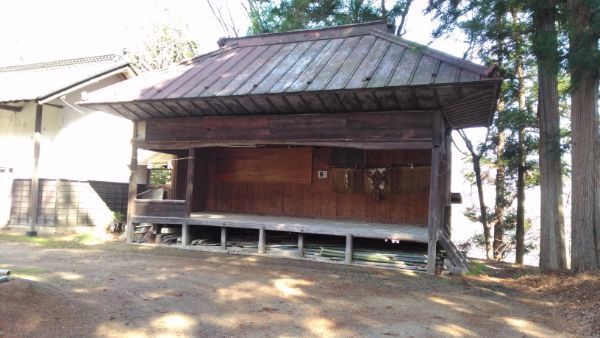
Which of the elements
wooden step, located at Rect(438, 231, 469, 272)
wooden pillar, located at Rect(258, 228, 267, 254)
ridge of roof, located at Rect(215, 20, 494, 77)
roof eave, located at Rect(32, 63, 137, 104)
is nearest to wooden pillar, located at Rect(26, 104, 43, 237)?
roof eave, located at Rect(32, 63, 137, 104)

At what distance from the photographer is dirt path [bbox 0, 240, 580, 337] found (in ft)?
17.4

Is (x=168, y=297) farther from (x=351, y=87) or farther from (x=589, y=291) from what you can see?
(x=589, y=291)

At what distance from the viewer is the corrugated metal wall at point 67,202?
47.3ft

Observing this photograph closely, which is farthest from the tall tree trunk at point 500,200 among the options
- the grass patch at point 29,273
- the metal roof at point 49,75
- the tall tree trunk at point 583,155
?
the grass patch at point 29,273

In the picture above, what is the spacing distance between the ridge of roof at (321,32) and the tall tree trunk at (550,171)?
438 centimetres

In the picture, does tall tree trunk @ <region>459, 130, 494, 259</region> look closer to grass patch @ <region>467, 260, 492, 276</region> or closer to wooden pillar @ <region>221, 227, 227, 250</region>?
grass patch @ <region>467, 260, 492, 276</region>

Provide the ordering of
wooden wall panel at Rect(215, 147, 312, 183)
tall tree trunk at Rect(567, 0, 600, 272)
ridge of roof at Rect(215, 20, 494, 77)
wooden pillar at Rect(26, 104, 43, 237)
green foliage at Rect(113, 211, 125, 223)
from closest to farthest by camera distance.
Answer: tall tree trunk at Rect(567, 0, 600, 272), ridge of roof at Rect(215, 20, 494, 77), wooden wall panel at Rect(215, 147, 312, 183), wooden pillar at Rect(26, 104, 43, 237), green foliage at Rect(113, 211, 125, 223)

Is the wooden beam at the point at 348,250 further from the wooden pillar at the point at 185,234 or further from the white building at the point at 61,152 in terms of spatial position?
the white building at the point at 61,152

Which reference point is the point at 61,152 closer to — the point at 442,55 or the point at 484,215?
the point at 442,55

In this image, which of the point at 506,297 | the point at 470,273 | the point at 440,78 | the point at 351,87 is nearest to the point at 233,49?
the point at 351,87

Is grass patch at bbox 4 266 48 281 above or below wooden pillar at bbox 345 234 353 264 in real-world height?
below

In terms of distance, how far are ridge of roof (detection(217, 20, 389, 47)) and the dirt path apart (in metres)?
6.86

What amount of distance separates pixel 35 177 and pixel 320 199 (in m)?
8.70

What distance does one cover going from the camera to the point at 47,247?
11.9 m
